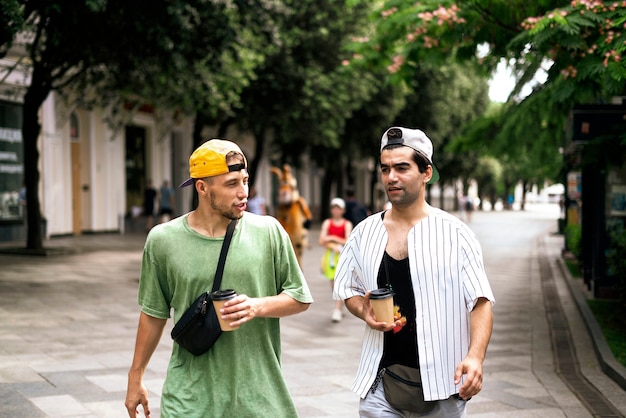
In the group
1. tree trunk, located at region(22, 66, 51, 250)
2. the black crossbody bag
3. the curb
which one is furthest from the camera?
tree trunk, located at region(22, 66, 51, 250)

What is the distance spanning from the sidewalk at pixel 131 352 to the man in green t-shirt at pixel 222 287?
296cm

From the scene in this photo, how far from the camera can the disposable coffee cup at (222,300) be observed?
2.82 meters

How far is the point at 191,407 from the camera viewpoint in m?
3.01

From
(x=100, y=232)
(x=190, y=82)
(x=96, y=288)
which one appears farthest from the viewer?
(x=100, y=232)

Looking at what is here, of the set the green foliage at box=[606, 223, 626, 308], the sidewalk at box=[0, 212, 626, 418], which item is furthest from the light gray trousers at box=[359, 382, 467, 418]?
the green foliage at box=[606, 223, 626, 308]

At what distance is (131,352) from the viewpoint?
26.6 feet

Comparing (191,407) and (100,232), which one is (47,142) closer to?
(100,232)

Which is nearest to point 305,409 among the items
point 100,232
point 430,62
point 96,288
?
point 430,62

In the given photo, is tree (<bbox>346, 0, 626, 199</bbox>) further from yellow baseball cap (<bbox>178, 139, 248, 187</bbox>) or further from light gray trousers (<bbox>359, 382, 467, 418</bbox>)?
yellow baseball cap (<bbox>178, 139, 248, 187</bbox>)

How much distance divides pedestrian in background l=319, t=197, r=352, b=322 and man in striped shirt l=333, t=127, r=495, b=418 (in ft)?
24.1

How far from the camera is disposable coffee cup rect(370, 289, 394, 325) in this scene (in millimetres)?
2980

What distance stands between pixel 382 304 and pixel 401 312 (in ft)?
0.58

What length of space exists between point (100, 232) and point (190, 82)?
35.8ft

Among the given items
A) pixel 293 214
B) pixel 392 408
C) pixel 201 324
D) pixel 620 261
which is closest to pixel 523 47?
pixel 620 261
